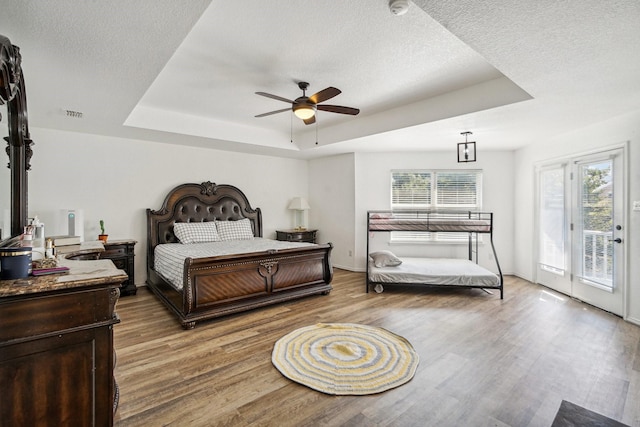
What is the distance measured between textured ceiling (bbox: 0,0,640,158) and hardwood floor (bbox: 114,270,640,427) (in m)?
2.39

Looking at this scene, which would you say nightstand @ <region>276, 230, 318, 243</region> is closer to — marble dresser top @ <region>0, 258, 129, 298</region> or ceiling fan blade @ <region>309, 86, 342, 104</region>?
ceiling fan blade @ <region>309, 86, 342, 104</region>

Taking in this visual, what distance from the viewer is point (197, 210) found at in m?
5.26

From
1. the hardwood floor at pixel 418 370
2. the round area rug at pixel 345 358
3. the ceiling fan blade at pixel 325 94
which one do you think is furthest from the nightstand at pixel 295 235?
the ceiling fan blade at pixel 325 94

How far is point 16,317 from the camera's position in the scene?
1.22 meters

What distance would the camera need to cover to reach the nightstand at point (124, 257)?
13.8 ft

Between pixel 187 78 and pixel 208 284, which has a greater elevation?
pixel 187 78

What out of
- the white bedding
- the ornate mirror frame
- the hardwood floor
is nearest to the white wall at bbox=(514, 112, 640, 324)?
the hardwood floor

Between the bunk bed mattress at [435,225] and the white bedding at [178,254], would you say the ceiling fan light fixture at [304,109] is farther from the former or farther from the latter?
the bunk bed mattress at [435,225]

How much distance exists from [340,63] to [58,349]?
2962 mm

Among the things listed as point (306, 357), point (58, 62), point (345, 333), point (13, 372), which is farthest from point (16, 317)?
point (345, 333)

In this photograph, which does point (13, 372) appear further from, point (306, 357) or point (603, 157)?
point (603, 157)

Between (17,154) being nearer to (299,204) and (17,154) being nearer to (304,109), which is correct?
(304,109)

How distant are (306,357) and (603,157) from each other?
4.35 m

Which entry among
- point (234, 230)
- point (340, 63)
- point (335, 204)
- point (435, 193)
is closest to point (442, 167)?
point (435, 193)
